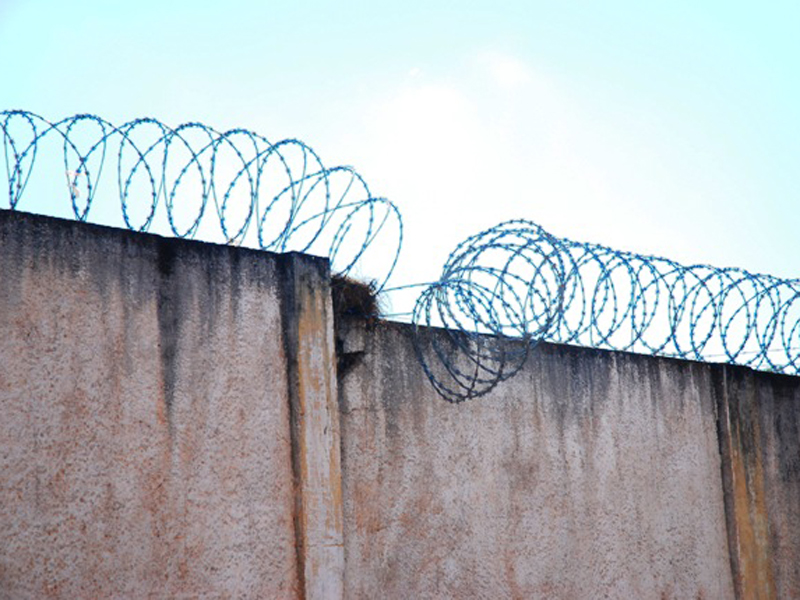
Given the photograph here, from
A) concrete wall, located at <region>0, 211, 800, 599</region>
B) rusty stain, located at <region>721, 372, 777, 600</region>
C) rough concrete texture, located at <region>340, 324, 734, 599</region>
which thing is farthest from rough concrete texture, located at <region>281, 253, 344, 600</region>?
rusty stain, located at <region>721, 372, 777, 600</region>

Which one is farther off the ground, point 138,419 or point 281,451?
point 138,419

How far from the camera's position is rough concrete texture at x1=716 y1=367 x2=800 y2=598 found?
28.7 feet

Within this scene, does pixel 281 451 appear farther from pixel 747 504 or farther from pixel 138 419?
pixel 747 504

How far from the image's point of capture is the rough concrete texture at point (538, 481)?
6.52 metres

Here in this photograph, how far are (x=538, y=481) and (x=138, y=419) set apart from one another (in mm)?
3100

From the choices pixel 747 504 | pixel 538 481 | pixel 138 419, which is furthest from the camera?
pixel 747 504

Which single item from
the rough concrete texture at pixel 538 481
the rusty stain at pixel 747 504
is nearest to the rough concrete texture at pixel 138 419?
the rough concrete texture at pixel 538 481

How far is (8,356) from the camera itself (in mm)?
5082

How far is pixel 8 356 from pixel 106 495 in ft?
2.65

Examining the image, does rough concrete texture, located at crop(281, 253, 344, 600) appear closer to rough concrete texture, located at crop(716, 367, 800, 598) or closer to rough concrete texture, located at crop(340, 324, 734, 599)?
rough concrete texture, located at crop(340, 324, 734, 599)

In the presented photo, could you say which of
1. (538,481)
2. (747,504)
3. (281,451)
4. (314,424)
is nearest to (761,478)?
(747,504)

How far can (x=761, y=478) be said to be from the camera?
358 inches

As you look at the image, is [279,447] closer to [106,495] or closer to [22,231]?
[106,495]

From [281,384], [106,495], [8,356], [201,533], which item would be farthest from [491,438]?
[8,356]
